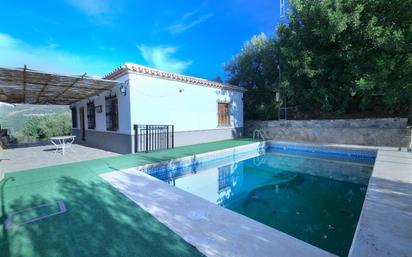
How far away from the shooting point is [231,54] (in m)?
16.8

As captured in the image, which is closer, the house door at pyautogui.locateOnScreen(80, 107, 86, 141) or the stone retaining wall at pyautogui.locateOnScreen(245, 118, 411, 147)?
the stone retaining wall at pyautogui.locateOnScreen(245, 118, 411, 147)

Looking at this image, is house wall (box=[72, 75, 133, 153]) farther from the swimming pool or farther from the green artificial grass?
the green artificial grass

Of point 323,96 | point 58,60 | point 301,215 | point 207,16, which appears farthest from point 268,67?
point 58,60

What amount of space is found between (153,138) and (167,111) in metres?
1.41

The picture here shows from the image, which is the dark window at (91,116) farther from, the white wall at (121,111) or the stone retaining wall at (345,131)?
the stone retaining wall at (345,131)

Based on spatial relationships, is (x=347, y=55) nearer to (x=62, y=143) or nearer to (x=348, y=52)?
(x=348, y=52)

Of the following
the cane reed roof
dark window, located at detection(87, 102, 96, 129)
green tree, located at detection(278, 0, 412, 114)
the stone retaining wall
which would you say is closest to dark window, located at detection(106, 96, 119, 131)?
the cane reed roof

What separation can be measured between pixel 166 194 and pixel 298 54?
10019 millimetres

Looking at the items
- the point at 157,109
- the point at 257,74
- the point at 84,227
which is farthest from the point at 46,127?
the point at 84,227

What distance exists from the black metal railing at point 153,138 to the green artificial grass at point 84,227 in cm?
362

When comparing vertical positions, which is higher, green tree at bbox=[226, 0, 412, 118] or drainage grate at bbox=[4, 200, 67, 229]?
green tree at bbox=[226, 0, 412, 118]

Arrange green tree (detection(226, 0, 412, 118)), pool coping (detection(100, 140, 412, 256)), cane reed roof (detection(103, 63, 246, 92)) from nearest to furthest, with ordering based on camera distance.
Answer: pool coping (detection(100, 140, 412, 256))
cane reed roof (detection(103, 63, 246, 92))
green tree (detection(226, 0, 412, 118))

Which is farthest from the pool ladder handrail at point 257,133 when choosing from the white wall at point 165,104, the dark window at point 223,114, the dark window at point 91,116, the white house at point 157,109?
the dark window at point 91,116

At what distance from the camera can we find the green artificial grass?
217 cm
